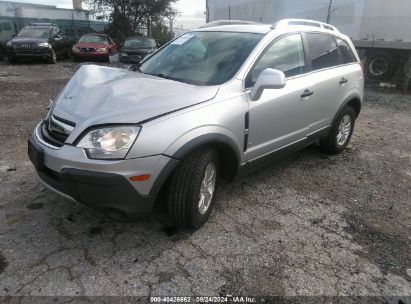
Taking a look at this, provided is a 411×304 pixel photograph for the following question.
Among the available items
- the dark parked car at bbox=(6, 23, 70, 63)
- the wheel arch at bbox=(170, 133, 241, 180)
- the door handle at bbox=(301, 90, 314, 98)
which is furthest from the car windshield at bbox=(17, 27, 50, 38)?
the wheel arch at bbox=(170, 133, 241, 180)

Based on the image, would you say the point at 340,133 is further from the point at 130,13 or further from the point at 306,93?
the point at 130,13

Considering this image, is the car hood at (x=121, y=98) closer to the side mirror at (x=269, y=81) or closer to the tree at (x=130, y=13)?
the side mirror at (x=269, y=81)

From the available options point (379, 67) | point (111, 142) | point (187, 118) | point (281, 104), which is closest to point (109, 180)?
point (111, 142)

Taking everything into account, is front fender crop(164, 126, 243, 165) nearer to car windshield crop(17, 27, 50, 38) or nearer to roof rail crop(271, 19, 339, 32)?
roof rail crop(271, 19, 339, 32)

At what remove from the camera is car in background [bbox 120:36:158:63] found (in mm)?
15604

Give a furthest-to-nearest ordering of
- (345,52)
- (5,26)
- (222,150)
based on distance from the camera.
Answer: (5,26)
(345,52)
(222,150)

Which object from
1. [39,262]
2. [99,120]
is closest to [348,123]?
[99,120]

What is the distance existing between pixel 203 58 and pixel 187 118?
113 cm

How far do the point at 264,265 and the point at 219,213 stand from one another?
834mm

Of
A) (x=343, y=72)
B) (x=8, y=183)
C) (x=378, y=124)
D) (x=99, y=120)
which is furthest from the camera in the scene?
(x=378, y=124)

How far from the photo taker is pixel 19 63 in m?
15.7

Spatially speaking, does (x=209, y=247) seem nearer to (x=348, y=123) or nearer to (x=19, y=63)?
(x=348, y=123)

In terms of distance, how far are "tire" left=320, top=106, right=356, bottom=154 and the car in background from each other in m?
11.1

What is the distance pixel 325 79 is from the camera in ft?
14.7
